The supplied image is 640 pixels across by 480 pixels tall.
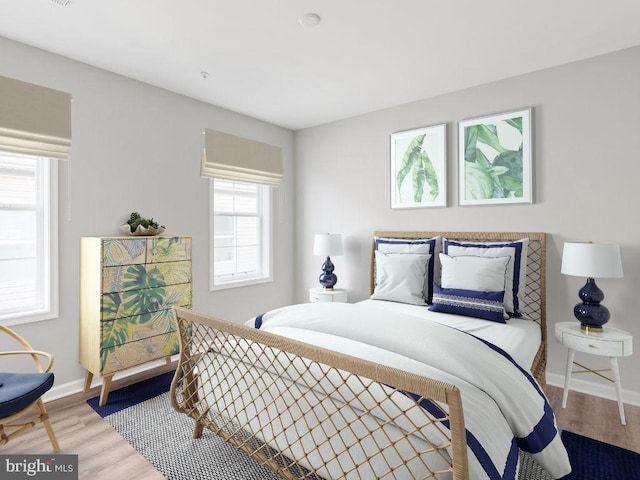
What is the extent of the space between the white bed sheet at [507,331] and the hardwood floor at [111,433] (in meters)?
0.58

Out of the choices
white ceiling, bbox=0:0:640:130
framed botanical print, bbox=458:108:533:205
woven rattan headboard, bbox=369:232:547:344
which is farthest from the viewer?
framed botanical print, bbox=458:108:533:205

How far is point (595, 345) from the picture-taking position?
93.2 inches

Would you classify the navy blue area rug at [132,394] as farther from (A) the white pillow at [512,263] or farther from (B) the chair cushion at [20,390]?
(A) the white pillow at [512,263]

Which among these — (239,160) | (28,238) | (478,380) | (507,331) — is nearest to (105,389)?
(28,238)

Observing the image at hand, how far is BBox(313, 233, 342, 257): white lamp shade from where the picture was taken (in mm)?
3891

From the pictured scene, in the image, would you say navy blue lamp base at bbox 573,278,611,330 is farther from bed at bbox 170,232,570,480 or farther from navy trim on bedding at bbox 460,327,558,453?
navy trim on bedding at bbox 460,327,558,453

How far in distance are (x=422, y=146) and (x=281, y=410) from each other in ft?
9.25

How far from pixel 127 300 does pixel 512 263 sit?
292cm

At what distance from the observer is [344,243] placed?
425cm

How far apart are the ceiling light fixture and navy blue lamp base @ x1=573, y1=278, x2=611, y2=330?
2.53 m

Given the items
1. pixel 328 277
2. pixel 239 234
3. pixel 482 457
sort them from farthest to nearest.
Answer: pixel 239 234 → pixel 328 277 → pixel 482 457

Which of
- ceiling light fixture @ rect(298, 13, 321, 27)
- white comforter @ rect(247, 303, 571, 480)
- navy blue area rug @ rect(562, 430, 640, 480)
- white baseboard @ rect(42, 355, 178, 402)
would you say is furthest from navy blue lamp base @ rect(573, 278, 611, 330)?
white baseboard @ rect(42, 355, 178, 402)

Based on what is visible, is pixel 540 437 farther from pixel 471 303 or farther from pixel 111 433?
pixel 111 433

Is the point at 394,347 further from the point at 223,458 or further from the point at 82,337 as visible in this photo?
the point at 82,337
